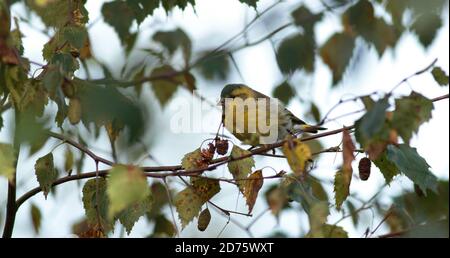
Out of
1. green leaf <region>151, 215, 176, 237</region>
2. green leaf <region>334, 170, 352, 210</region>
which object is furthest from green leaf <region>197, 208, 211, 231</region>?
green leaf <region>151, 215, 176, 237</region>

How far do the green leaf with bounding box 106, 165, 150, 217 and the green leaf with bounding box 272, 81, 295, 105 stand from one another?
1.64 metres

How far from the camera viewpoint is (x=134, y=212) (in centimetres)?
223

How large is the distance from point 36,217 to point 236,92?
111 centimetres

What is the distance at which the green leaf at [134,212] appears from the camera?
87.7 inches

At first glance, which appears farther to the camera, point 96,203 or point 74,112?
point 96,203

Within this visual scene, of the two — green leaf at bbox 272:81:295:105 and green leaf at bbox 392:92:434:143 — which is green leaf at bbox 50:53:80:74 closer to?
green leaf at bbox 392:92:434:143

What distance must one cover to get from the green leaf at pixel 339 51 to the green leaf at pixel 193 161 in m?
0.67

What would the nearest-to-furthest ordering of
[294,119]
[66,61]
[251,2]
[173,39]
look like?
[66,61] < [251,2] < [173,39] < [294,119]

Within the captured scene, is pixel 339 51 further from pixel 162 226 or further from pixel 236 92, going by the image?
pixel 162 226

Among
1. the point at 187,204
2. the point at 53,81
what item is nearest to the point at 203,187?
the point at 187,204

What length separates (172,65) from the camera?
309cm
